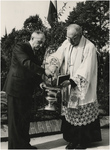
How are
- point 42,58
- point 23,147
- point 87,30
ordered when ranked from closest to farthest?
1. point 23,147
2. point 42,58
3. point 87,30

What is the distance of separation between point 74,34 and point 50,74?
0.73 m

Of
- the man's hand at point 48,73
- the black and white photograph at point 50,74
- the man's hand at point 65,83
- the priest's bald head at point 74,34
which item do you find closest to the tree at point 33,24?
the black and white photograph at point 50,74

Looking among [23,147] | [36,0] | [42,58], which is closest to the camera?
[23,147]

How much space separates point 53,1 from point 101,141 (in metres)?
2.62

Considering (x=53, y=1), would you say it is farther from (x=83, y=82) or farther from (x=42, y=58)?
(x=83, y=82)

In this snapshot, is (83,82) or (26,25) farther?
(26,25)

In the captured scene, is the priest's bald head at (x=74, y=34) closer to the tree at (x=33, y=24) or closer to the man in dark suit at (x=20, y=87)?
the man in dark suit at (x=20, y=87)

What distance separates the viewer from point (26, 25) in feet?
15.4

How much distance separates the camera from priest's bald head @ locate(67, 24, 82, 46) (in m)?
4.29

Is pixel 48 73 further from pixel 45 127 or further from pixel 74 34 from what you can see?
pixel 45 127

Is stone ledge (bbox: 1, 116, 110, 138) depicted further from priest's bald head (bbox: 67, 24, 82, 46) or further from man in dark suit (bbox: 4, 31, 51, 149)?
priest's bald head (bbox: 67, 24, 82, 46)

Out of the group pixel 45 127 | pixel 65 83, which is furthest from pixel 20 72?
pixel 45 127

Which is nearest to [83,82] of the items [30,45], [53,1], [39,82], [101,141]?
[39,82]

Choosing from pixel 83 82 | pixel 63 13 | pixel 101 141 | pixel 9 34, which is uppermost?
pixel 63 13
